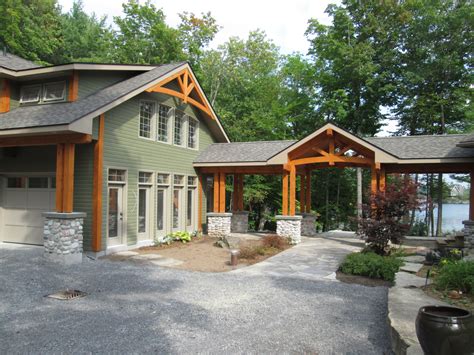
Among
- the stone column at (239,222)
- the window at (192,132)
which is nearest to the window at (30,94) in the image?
the window at (192,132)

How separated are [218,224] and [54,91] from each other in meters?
7.98

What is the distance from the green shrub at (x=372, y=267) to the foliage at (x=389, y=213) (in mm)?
1157

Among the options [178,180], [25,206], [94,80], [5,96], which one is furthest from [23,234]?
[178,180]

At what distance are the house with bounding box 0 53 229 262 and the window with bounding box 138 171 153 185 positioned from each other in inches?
1.4

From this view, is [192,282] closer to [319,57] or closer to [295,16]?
[319,57]

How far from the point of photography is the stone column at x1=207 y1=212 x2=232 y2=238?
614 inches

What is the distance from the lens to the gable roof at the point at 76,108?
946cm

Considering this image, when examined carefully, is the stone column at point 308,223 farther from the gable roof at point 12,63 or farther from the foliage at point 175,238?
the gable roof at point 12,63

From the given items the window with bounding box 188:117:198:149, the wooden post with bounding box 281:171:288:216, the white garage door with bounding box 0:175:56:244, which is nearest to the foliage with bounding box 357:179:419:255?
the wooden post with bounding box 281:171:288:216

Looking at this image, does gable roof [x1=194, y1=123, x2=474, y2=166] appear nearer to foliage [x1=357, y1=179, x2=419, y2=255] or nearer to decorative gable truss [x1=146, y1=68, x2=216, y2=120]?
decorative gable truss [x1=146, y1=68, x2=216, y2=120]

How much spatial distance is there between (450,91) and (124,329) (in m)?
23.7

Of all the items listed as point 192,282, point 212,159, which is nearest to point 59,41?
point 212,159

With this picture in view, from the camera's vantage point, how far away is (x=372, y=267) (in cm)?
840

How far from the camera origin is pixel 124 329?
516 cm
